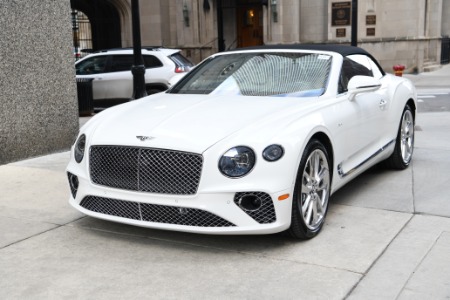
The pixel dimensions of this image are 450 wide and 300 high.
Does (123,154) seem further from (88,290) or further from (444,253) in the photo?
(444,253)

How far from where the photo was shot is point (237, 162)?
14.0ft

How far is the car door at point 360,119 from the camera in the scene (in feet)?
18.0

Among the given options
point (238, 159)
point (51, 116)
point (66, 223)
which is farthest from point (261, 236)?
point (51, 116)

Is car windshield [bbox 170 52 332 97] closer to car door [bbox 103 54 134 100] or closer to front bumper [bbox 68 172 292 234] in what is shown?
front bumper [bbox 68 172 292 234]

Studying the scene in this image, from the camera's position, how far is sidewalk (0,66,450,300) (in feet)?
12.4

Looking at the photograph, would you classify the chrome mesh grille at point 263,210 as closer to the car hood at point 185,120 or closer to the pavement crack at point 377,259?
the car hood at point 185,120

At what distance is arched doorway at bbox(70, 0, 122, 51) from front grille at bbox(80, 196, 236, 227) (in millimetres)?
23872

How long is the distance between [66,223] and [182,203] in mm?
1481

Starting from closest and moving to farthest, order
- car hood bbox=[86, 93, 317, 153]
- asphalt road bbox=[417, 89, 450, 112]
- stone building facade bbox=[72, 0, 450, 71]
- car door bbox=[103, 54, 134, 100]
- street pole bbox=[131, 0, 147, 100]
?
car hood bbox=[86, 93, 317, 153], street pole bbox=[131, 0, 147, 100], asphalt road bbox=[417, 89, 450, 112], car door bbox=[103, 54, 134, 100], stone building facade bbox=[72, 0, 450, 71]

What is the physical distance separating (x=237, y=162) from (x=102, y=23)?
Answer: 2555cm

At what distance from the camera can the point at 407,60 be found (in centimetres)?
2414

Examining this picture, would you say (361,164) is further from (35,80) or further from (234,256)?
(35,80)

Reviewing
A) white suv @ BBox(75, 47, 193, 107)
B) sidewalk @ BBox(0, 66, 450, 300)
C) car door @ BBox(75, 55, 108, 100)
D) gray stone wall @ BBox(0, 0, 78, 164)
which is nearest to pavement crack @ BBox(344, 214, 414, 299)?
sidewalk @ BBox(0, 66, 450, 300)

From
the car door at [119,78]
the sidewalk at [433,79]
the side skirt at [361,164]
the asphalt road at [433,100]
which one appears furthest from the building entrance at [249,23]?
the side skirt at [361,164]
